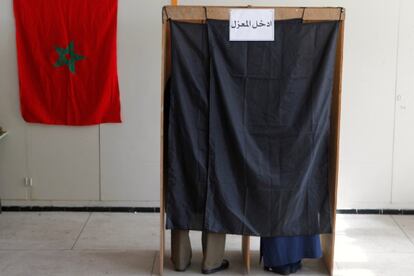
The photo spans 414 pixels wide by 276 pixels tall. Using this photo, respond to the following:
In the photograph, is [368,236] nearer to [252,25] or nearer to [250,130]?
[250,130]

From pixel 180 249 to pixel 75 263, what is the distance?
0.74 meters

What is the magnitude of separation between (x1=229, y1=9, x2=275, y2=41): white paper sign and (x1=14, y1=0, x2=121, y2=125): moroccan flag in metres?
1.57

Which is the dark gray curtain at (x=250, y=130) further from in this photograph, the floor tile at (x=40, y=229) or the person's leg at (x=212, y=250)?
the floor tile at (x=40, y=229)

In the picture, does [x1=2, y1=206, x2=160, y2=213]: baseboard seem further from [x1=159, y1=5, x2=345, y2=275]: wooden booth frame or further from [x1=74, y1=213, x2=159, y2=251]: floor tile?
[x1=159, y1=5, x2=345, y2=275]: wooden booth frame

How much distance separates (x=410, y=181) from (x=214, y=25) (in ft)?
8.04

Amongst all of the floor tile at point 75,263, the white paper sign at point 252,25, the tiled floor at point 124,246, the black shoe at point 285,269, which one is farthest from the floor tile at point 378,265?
the white paper sign at point 252,25

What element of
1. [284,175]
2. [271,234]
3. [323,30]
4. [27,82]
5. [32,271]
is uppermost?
[323,30]

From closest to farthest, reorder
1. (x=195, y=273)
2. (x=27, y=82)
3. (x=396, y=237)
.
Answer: (x=195, y=273)
(x=396, y=237)
(x=27, y=82)

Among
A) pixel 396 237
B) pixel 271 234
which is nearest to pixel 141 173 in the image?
pixel 271 234

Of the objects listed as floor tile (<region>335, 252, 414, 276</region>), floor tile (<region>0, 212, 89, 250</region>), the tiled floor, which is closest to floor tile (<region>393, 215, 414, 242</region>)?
the tiled floor

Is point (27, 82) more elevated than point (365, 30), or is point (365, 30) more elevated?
point (365, 30)

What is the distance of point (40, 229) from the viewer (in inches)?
186

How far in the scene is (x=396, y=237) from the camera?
4609 mm

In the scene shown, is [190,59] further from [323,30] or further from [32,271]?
[32,271]
